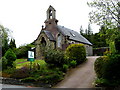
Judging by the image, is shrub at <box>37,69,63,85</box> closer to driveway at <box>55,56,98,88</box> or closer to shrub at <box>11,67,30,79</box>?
driveway at <box>55,56,98,88</box>

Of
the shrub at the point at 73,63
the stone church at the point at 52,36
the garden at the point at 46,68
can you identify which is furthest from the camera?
the stone church at the point at 52,36

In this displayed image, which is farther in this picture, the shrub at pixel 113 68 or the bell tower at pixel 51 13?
the bell tower at pixel 51 13

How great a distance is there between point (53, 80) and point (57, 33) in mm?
18537

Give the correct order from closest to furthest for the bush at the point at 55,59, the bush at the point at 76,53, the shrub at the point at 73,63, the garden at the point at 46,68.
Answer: the garden at the point at 46,68, the bush at the point at 55,59, the shrub at the point at 73,63, the bush at the point at 76,53

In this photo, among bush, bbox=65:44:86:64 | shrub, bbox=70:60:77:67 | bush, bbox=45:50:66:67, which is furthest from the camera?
bush, bbox=65:44:86:64

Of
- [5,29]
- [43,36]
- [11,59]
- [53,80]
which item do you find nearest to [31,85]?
[53,80]

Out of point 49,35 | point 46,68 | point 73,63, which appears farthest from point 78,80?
point 49,35

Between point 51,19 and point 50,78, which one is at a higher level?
point 51,19

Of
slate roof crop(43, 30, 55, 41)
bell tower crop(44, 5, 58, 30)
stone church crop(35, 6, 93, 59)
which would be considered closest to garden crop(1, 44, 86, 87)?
stone church crop(35, 6, 93, 59)

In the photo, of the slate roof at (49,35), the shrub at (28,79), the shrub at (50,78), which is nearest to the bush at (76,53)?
the shrub at (50,78)

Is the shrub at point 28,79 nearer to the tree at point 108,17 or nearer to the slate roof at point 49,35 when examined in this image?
the tree at point 108,17

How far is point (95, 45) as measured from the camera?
49656 millimetres

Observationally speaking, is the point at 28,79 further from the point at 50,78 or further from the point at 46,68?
the point at 46,68

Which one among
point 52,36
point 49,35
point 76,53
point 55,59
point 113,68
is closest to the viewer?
point 113,68
